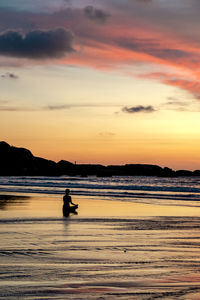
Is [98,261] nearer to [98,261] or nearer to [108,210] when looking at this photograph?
[98,261]

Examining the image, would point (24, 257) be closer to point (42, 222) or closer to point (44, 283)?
point (44, 283)

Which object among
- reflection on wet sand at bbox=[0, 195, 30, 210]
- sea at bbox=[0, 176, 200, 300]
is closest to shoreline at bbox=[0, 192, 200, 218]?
reflection on wet sand at bbox=[0, 195, 30, 210]

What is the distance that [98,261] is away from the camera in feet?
42.7

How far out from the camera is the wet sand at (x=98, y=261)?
9859 millimetres

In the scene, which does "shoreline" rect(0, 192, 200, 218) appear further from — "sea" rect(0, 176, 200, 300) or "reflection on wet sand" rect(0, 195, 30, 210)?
"sea" rect(0, 176, 200, 300)

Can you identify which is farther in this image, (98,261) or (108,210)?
(108,210)

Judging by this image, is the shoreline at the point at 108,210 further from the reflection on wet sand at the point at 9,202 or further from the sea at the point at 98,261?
the sea at the point at 98,261

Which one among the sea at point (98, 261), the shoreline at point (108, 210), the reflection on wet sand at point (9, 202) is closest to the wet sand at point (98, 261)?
the sea at point (98, 261)

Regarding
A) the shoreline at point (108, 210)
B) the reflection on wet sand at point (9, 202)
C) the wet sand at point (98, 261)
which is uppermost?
the reflection on wet sand at point (9, 202)

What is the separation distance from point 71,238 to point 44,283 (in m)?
7.16

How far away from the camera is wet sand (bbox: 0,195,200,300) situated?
986 cm

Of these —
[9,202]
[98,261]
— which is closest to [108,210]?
[9,202]

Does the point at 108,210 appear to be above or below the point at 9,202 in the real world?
below

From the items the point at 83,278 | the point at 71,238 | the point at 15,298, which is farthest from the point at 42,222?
the point at 15,298
